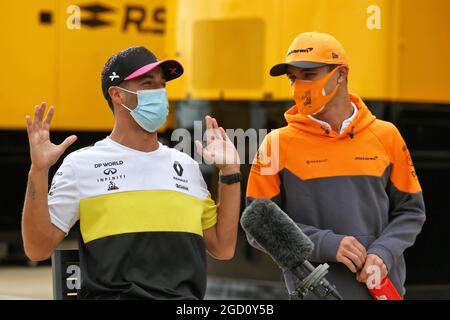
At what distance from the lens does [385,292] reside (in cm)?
408

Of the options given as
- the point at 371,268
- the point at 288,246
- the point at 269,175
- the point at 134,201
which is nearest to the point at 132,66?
the point at 134,201

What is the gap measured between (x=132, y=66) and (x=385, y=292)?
48.1 inches

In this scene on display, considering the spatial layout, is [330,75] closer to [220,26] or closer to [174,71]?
[174,71]

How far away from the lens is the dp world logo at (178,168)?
397cm

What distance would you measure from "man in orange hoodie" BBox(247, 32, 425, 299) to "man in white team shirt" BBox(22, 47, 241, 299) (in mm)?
373

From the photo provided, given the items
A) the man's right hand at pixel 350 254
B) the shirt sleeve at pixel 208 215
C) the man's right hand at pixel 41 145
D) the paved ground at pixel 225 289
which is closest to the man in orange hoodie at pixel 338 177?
the man's right hand at pixel 350 254

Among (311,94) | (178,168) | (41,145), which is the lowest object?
(178,168)

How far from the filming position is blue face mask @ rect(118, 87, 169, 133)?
398 centimetres

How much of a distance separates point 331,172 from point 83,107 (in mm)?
7084

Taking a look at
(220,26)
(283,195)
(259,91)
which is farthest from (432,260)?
(283,195)

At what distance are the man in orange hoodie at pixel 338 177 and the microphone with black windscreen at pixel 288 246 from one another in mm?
A: 338

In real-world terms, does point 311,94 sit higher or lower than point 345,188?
higher

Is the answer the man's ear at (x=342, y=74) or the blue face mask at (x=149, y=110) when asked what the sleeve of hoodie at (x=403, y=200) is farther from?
the blue face mask at (x=149, y=110)

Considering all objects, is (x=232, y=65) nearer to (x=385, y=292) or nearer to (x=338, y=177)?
(x=338, y=177)
